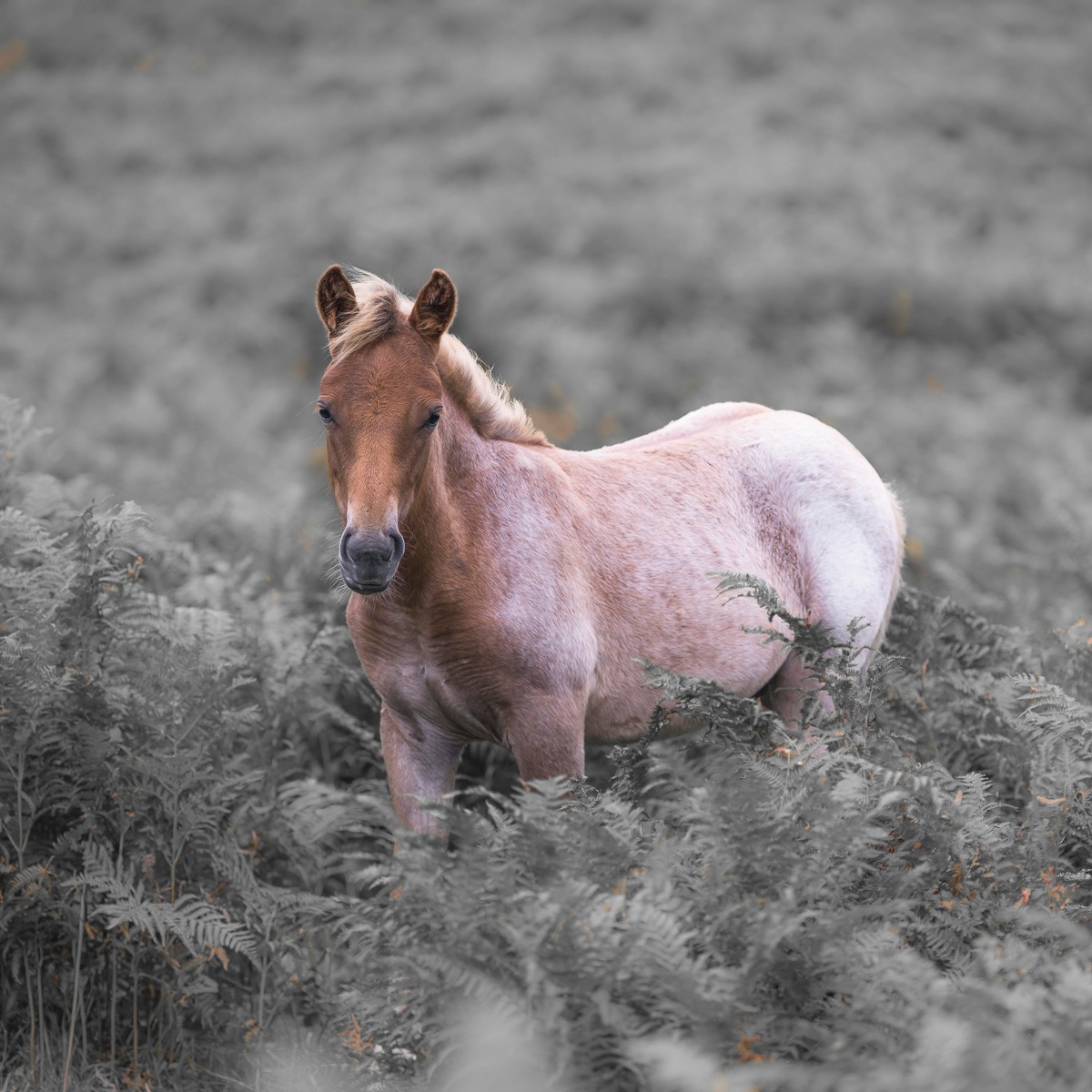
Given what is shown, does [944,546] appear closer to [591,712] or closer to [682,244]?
[591,712]

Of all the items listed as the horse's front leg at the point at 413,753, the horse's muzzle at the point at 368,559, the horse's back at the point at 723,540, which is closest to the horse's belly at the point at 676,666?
the horse's back at the point at 723,540

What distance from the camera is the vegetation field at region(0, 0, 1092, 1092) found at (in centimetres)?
298

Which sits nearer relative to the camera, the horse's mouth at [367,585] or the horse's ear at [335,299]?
the horse's mouth at [367,585]

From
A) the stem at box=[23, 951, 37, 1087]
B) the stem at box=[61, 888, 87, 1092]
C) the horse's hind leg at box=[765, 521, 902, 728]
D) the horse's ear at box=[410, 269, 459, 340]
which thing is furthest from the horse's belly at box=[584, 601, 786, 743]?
the stem at box=[23, 951, 37, 1087]

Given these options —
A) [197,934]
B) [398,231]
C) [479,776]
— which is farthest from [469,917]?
[398,231]

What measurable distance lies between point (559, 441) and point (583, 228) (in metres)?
8.29

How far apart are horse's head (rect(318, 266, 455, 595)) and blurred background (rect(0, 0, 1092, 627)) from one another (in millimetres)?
4086

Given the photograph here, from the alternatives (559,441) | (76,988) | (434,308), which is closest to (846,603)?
(434,308)

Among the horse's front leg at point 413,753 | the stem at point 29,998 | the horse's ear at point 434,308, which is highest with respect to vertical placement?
the horse's ear at point 434,308

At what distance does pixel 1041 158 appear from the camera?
21547 mm

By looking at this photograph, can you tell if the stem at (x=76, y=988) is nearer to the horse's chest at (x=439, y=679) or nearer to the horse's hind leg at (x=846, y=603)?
the horse's chest at (x=439, y=679)

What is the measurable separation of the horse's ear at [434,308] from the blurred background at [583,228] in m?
4.11

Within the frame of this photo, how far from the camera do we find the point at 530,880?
3209 millimetres

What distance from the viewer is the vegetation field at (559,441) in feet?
9.79
